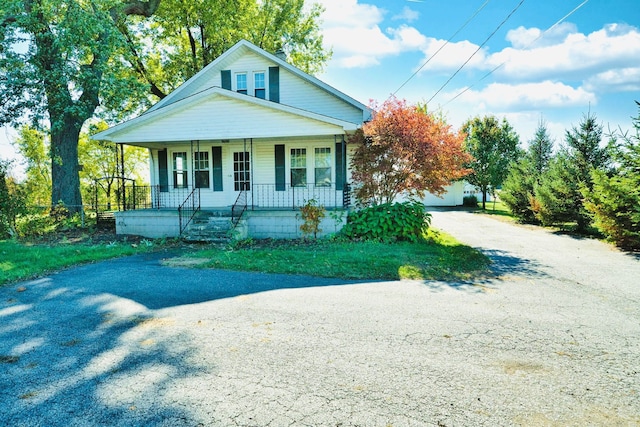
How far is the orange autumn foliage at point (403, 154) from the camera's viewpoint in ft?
35.6

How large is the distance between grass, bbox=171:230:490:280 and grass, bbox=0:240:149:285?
221 cm

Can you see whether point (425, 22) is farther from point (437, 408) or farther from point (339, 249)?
point (437, 408)

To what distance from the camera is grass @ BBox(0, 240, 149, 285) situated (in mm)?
7090

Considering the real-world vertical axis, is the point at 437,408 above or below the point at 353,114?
below

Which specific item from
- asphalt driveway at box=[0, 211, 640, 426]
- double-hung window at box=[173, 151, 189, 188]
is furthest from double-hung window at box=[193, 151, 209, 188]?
asphalt driveway at box=[0, 211, 640, 426]

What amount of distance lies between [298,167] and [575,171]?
10610 mm

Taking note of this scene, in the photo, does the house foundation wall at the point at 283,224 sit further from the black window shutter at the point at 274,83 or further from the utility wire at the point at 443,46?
the black window shutter at the point at 274,83

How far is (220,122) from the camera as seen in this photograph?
12.6 m

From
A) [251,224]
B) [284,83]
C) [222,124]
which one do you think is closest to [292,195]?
[251,224]

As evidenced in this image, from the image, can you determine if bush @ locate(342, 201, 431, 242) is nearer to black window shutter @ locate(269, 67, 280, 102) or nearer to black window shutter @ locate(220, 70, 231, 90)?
black window shutter @ locate(269, 67, 280, 102)

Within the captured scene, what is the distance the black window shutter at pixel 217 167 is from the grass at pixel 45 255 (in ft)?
15.5

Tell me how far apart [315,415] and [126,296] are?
4241mm

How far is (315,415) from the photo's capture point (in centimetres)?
255

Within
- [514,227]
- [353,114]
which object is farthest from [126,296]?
[514,227]
